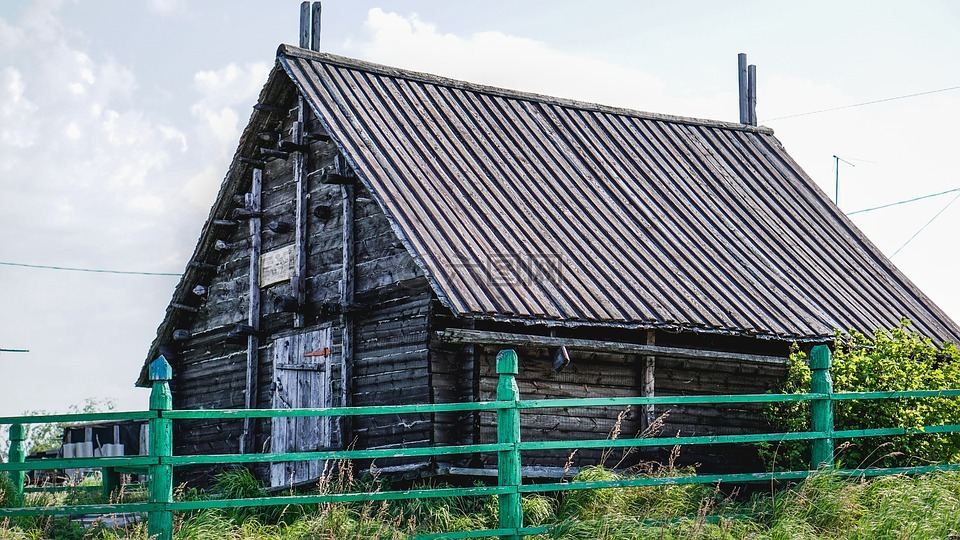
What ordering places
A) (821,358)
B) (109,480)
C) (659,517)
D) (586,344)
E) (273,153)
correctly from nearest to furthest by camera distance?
1. (659,517)
2. (821,358)
3. (586,344)
4. (109,480)
5. (273,153)

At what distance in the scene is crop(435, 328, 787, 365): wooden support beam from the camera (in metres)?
12.7

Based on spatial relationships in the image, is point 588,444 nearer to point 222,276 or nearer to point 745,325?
point 745,325

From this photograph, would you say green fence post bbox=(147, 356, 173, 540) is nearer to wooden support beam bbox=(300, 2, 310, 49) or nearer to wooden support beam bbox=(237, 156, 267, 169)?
wooden support beam bbox=(237, 156, 267, 169)

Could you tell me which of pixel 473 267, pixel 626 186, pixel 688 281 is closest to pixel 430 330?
pixel 473 267

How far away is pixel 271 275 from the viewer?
643 inches

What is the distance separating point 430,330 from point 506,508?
3.97 meters

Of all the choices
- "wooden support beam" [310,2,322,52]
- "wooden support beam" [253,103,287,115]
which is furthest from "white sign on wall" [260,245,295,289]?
"wooden support beam" [310,2,322,52]

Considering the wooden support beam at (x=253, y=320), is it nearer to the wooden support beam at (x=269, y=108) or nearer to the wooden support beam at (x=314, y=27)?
the wooden support beam at (x=269, y=108)

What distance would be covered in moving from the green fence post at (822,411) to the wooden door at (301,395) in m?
6.04

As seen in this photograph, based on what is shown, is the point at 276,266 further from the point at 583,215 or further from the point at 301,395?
the point at 583,215

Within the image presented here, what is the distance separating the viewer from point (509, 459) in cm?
964

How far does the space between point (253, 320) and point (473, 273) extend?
4.58 meters

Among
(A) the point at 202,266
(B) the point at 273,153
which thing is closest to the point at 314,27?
(B) the point at 273,153

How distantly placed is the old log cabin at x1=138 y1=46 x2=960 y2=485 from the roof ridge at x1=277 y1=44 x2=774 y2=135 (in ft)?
0.16
